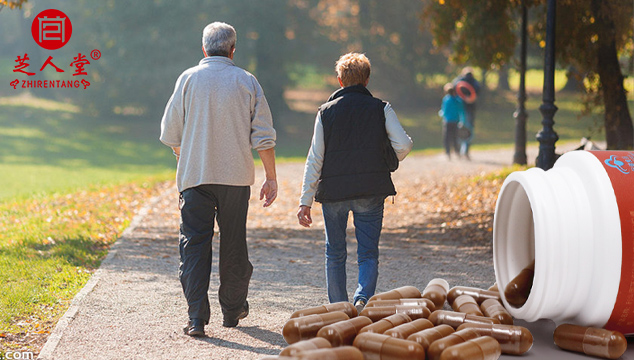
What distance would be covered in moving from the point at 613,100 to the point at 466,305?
812cm

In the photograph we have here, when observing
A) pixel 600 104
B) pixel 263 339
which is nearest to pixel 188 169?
pixel 263 339

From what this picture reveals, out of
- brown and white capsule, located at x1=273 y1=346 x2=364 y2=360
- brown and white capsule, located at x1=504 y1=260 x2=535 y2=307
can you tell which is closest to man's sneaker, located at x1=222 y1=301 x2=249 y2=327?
brown and white capsule, located at x1=273 y1=346 x2=364 y2=360

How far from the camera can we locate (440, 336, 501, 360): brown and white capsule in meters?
4.61

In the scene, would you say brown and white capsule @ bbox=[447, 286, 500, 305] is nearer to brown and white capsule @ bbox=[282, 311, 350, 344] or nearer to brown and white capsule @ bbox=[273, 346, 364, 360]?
brown and white capsule @ bbox=[282, 311, 350, 344]

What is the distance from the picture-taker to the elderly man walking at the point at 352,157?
18.8 feet

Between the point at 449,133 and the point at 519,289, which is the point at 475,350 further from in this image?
the point at 449,133

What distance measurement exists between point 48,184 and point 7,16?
33525 mm

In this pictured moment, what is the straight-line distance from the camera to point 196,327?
217 inches

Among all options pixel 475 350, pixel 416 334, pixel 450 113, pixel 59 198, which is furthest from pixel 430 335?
pixel 450 113

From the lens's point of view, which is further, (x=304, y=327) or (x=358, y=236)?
(x=358, y=236)

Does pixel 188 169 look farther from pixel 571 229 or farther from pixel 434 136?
pixel 434 136

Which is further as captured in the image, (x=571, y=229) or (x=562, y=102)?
Answer: (x=562, y=102)

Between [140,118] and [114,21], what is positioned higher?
[114,21]

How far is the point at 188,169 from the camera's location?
5.56 m
